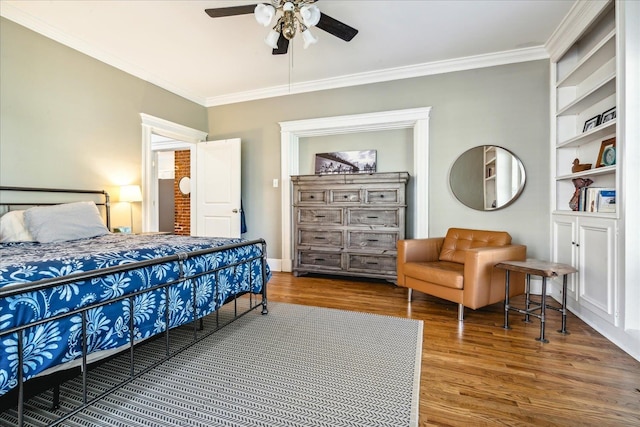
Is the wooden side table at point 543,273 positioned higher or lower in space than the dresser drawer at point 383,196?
lower

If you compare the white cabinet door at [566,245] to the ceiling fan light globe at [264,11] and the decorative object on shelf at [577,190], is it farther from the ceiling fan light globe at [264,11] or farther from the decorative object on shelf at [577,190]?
the ceiling fan light globe at [264,11]

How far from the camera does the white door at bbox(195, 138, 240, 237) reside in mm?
4570

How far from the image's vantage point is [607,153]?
8.16 ft

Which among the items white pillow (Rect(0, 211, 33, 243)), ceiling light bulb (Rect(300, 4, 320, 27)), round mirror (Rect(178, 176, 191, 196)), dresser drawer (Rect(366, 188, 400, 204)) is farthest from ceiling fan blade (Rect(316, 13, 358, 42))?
round mirror (Rect(178, 176, 191, 196))

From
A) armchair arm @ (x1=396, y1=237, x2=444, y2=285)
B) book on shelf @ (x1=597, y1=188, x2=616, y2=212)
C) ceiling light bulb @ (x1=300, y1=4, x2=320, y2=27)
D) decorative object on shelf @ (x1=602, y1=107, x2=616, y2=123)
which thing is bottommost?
armchair arm @ (x1=396, y1=237, x2=444, y2=285)

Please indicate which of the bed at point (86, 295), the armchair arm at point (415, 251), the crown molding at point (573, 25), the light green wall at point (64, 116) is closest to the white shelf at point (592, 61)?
the crown molding at point (573, 25)

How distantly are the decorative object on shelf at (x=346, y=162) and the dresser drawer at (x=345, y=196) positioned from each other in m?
Result: 0.54

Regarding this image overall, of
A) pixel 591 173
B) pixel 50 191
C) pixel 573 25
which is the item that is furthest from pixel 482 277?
pixel 50 191

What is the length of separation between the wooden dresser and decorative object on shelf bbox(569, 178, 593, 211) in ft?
5.26

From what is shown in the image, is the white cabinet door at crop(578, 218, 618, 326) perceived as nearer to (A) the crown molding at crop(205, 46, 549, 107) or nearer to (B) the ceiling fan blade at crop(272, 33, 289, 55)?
(A) the crown molding at crop(205, 46, 549, 107)

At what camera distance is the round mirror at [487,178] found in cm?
349

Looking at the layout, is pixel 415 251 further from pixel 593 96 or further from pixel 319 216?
pixel 593 96

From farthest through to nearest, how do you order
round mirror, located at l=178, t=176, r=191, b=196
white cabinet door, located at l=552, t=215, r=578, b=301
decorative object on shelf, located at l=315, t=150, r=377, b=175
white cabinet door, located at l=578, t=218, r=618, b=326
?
1. round mirror, located at l=178, t=176, r=191, b=196
2. decorative object on shelf, located at l=315, t=150, r=377, b=175
3. white cabinet door, located at l=552, t=215, r=578, b=301
4. white cabinet door, located at l=578, t=218, r=618, b=326

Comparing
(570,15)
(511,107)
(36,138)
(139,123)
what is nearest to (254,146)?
(139,123)
